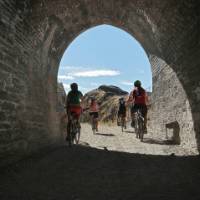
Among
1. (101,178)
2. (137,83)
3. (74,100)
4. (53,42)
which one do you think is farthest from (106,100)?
(101,178)

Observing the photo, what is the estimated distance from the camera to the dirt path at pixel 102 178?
4.22 meters

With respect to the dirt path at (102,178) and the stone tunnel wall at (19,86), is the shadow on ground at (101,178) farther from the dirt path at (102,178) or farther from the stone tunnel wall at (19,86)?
the stone tunnel wall at (19,86)

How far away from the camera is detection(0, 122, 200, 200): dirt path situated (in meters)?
4.22

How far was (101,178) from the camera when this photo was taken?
514 centimetres

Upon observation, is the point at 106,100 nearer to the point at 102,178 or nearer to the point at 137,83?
the point at 137,83

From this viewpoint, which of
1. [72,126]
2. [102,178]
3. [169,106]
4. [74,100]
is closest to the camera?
[102,178]

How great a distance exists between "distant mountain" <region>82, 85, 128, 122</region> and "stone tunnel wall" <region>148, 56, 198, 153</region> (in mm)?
16138

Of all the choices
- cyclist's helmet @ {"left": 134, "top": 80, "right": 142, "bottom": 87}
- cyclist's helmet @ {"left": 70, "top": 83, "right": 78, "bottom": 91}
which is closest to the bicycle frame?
cyclist's helmet @ {"left": 70, "top": 83, "right": 78, "bottom": 91}

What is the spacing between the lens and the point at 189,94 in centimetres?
736

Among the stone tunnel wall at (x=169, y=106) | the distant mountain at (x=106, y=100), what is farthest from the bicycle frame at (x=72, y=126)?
the distant mountain at (x=106, y=100)

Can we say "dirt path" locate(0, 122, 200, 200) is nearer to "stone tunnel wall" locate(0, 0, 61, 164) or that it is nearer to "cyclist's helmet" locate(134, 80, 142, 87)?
"stone tunnel wall" locate(0, 0, 61, 164)

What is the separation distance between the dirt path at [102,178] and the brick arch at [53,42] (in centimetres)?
93

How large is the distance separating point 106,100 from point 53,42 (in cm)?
2124

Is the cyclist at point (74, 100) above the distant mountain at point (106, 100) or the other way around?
the other way around
